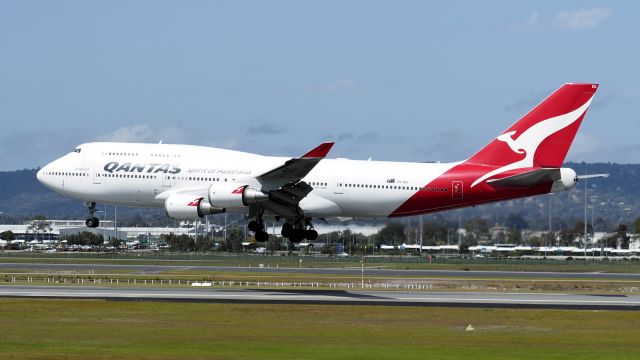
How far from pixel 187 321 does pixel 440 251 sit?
3497 inches

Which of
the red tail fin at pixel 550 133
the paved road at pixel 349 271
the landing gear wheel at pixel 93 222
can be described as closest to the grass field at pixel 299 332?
the red tail fin at pixel 550 133

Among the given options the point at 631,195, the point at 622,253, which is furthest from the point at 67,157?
the point at 631,195

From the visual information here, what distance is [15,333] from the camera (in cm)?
3841

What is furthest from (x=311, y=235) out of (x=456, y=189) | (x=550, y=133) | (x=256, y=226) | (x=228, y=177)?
(x=550, y=133)

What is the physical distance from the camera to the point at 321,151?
60000 mm

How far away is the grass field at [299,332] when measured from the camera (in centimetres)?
3453

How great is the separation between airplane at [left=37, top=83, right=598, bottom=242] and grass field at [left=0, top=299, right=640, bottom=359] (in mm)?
15602

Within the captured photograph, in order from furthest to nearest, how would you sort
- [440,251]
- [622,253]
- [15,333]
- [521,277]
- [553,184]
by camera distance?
[622,253] → [440,251] → [521,277] → [553,184] → [15,333]

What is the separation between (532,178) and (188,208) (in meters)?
19.9

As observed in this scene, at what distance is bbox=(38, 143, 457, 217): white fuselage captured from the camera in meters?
66.6

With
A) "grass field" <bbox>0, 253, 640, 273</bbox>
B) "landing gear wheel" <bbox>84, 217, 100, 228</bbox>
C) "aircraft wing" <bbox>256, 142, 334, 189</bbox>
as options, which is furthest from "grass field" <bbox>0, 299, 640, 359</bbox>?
"grass field" <bbox>0, 253, 640, 273</bbox>

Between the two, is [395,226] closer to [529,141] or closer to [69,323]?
[529,141]

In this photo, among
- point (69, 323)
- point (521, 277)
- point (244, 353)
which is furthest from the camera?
point (521, 277)

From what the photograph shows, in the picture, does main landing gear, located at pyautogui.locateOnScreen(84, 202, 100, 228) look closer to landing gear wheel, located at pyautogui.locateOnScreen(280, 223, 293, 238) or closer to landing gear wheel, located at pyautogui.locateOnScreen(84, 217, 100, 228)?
landing gear wheel, located at pyautogui.locateOnScreen(84, 217, 100, 228)
